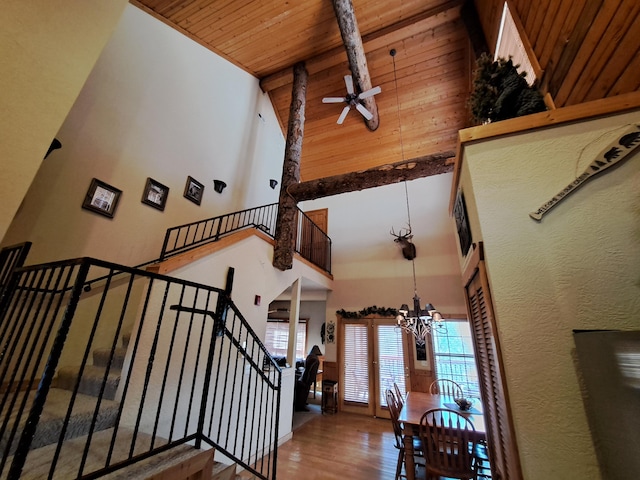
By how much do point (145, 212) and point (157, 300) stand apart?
5.81ft

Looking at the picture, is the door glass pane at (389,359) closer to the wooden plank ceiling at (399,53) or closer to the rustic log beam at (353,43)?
the wooden plank ceiling at (399,53)

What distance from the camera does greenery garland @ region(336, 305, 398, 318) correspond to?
5.71 m

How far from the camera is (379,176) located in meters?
3.58

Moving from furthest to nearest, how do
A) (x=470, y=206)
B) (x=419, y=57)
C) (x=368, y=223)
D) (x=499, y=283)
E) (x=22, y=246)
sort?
(x=368, y=223) → (x=419, y=57) → (x=22, y=246) → (x=470, y=206) → (x=499, y=283)

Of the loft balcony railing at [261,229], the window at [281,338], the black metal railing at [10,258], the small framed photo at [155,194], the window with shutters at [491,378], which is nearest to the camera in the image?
the window with shutters at [491,378]

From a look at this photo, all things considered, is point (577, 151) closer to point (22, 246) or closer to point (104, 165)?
point (22, 246)

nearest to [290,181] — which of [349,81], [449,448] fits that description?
[349,81]

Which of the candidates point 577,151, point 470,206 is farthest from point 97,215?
point 577,151

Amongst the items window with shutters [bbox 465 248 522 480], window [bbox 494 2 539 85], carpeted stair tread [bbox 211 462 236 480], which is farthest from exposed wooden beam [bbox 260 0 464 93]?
carpeted stair tread [bbox 211 462 236 480]

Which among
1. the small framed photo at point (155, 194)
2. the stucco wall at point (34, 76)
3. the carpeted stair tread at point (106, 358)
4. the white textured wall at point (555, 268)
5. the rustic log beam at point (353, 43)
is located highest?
the rustic log beam at point (353, 43)

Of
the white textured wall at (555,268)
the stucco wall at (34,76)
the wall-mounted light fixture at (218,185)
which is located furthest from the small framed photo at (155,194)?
the white textured wall at (555,268)

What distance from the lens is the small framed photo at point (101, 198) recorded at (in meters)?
2.86

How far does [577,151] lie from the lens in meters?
1.01

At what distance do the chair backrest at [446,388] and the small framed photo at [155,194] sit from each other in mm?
5141
